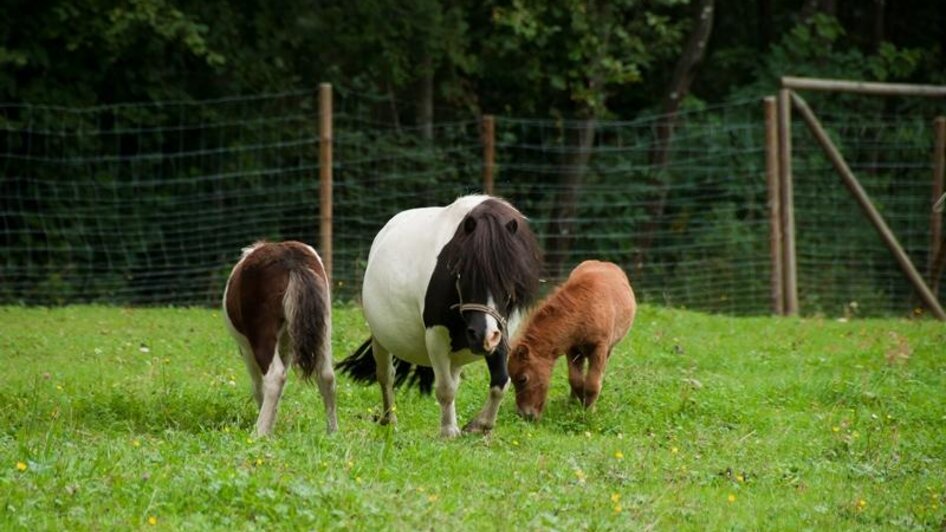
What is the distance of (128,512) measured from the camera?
576 centimetres

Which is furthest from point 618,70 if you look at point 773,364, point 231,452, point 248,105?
point 231,452

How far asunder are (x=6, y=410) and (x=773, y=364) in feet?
20.2

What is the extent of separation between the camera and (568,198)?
803 inches

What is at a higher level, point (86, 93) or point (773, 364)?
point (86, 93)

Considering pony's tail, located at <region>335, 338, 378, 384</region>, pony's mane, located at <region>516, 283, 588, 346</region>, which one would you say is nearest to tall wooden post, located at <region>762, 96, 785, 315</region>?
pony's mane, located at <region>516, 283, 588, 346</region>

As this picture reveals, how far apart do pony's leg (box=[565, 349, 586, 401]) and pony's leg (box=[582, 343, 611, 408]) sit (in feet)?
0.25

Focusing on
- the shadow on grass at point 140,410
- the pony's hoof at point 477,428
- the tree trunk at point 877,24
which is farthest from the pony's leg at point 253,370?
the tree trunk at point 877,24

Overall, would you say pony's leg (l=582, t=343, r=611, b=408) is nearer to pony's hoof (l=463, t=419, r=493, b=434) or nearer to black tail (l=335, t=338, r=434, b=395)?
black tail (l=335, t=338, r=434, b=395)

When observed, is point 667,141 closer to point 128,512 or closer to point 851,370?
point 851,370

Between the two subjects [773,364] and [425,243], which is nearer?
[425,243]

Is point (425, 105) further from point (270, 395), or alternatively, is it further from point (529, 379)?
point (270, 395)

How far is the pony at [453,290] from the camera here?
788 centimetres

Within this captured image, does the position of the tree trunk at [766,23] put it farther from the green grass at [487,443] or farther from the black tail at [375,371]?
the black tail at [375,371]

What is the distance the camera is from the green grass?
600cm
